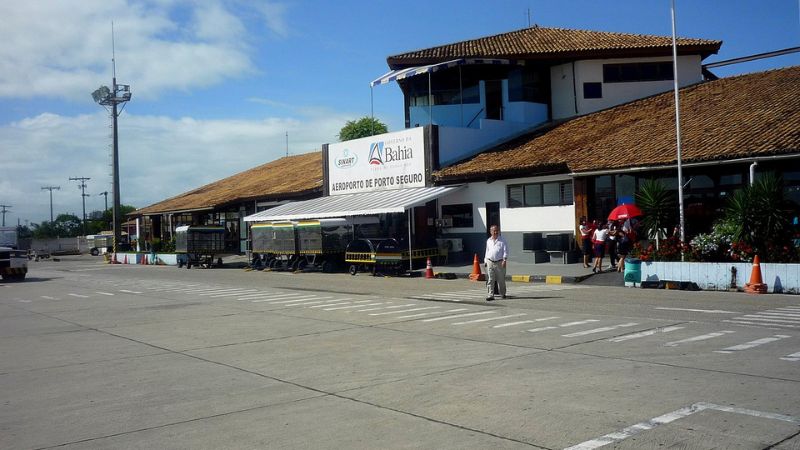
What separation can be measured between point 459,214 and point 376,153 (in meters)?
6.11

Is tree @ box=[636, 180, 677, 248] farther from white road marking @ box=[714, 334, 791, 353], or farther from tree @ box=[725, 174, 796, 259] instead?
white road marking @ box=[714, 334, 791, 353]

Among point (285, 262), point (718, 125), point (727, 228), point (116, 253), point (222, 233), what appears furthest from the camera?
point (116, 253)

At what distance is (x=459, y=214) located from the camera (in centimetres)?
2998

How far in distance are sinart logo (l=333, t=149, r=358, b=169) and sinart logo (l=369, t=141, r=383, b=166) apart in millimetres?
1274

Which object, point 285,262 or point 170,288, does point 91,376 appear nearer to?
point 170,288

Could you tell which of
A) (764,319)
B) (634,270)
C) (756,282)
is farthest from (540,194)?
(764,319)

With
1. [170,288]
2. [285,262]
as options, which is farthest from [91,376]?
[285,262]

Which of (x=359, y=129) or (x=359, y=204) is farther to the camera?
(x=359, y=129)

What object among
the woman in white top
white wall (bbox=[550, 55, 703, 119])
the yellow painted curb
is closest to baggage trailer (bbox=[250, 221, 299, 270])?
the yellow painted curb

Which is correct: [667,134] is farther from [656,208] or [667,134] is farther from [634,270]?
[634,270]

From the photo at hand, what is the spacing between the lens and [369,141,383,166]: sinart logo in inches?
1314

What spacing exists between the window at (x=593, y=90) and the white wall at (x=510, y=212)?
787cm

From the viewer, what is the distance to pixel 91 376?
8773 millimetres

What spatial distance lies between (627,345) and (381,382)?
3811 millimetres
